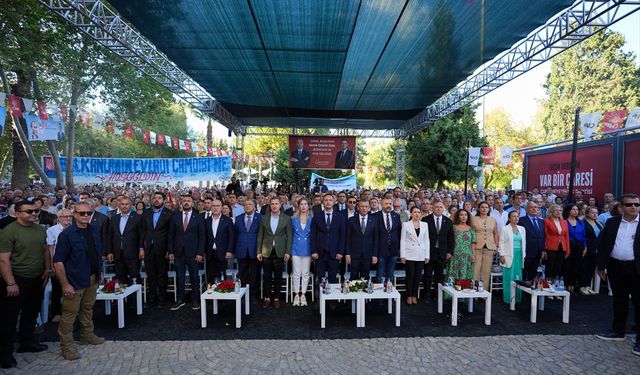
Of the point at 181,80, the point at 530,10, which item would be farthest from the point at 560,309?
the point at 181,80

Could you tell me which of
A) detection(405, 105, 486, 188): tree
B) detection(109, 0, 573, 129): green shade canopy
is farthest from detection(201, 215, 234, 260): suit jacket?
detection(405, 105, 486, 188): tree

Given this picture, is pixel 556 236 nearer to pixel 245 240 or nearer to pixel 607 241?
pixel 607 241

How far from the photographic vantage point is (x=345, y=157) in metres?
15.8

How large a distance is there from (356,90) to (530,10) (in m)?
5.42

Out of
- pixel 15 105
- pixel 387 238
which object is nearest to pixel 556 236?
pixel 387 238

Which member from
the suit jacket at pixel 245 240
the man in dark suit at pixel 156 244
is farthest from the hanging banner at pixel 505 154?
the man in dark suit at pixel 156 244

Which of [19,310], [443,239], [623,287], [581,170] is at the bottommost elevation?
[19,310]

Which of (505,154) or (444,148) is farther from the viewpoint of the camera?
(444,148)

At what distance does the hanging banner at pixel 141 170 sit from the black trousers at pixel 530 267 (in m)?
12.5

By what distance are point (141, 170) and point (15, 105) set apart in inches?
276

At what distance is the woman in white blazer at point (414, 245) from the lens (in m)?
5.49

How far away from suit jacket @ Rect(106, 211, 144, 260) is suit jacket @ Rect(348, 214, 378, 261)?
3.29 meters

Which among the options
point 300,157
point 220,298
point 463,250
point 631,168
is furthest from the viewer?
point 300,157

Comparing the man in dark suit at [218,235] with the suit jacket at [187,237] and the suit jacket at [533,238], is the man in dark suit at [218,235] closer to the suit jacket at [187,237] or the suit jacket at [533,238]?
the suit jacket at [187,237]
